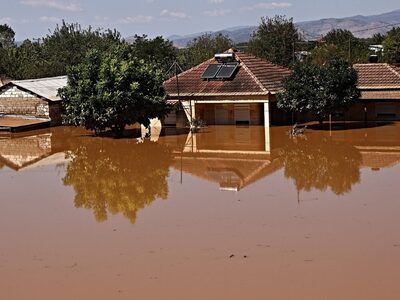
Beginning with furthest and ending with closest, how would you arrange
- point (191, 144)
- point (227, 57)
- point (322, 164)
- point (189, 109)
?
point (227, 57) → point (189, 109) → point (191, 144) → point (322, 164)

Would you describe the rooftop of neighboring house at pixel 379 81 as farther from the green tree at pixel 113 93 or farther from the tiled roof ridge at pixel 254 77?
the green tree at pixel 113 93

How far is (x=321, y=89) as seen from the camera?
28.4 m

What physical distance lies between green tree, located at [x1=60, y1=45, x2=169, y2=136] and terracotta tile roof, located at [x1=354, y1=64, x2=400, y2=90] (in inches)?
413

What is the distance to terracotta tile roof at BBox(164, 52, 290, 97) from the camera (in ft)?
101

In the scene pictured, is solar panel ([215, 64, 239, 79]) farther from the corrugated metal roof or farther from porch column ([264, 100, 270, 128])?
the corrugated metal roof

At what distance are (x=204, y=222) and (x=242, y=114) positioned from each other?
61.8 ft

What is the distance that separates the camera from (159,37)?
184 feet

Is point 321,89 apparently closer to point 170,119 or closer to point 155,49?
point 170,119

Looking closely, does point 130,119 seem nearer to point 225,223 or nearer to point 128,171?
point 128,171

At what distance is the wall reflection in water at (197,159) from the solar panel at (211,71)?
9.70 feet

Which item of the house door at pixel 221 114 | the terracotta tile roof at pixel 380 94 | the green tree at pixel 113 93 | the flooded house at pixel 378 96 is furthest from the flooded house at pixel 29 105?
the terracotta tile roof at pixel 380 94

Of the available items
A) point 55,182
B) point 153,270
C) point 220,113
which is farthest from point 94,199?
point 220,113

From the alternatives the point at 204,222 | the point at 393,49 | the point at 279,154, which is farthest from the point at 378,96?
the point at 393,49

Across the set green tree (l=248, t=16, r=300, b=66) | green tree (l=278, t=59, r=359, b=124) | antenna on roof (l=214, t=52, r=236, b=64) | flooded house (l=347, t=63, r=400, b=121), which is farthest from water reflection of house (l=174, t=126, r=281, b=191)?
green tree (l=248, t=16, r=300, b=66)
